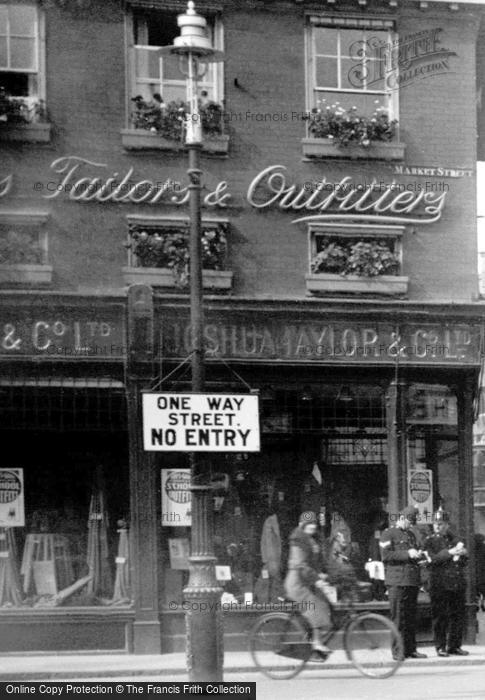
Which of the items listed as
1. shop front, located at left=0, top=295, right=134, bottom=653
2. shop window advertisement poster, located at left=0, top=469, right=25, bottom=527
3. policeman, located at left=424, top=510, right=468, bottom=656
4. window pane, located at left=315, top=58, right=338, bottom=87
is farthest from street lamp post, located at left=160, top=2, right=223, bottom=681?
window pane, located at left=315, top=58, right=338, bottom=87

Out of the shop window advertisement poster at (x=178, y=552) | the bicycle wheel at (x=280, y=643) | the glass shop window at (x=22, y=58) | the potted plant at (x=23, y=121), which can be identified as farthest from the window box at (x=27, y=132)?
the bicycle wheel at (x=280, y=643)

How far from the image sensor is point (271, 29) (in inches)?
776

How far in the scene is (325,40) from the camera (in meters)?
19.8

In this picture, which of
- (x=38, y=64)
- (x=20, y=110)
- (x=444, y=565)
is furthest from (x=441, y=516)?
(x=38, y=64)

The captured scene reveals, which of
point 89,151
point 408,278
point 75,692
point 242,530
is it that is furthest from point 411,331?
point 75,692

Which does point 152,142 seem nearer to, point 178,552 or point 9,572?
point 178,552

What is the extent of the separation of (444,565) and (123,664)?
425cm

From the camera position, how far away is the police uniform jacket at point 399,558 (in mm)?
17734

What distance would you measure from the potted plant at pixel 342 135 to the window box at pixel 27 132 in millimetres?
3590

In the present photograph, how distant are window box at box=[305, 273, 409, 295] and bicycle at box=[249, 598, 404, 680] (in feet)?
18.4

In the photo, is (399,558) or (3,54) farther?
(3,54)

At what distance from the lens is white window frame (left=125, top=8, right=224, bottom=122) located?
19266 millimetres

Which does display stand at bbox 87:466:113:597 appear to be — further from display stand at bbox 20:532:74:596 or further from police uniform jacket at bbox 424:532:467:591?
police uniform jacket at bbox 424:532:467:591
